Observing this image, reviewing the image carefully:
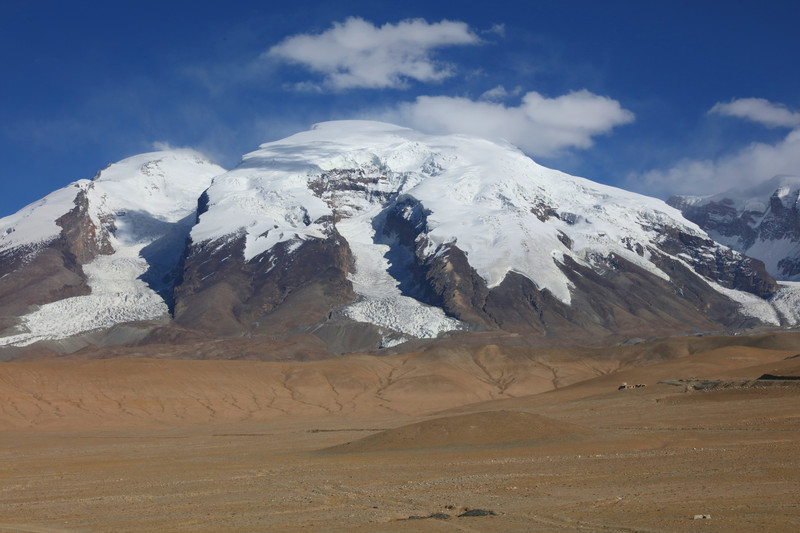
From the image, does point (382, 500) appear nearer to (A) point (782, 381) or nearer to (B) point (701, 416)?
(B) point (701, 416)

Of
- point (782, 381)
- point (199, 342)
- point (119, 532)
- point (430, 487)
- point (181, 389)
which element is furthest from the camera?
point (199, 342)

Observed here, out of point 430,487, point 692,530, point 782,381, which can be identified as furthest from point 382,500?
point 782,381

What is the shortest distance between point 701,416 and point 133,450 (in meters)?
38.0

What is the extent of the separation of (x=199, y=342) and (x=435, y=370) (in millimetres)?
70532

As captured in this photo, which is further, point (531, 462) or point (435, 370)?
point (435, 370)

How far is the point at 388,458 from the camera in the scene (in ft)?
147

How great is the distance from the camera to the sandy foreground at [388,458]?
90.6 feet

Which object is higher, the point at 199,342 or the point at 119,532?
the point at 199,342

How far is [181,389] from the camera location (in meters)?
108

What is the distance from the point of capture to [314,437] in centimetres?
6731

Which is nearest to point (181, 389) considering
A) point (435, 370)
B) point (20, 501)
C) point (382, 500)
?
point (435, 370)

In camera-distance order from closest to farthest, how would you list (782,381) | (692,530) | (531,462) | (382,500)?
1. (692,530)
2. (382,500)
3. (531,462)
4. (782,381)

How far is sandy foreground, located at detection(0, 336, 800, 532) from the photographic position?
2761cm

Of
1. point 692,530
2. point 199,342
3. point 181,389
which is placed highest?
point 199,342
